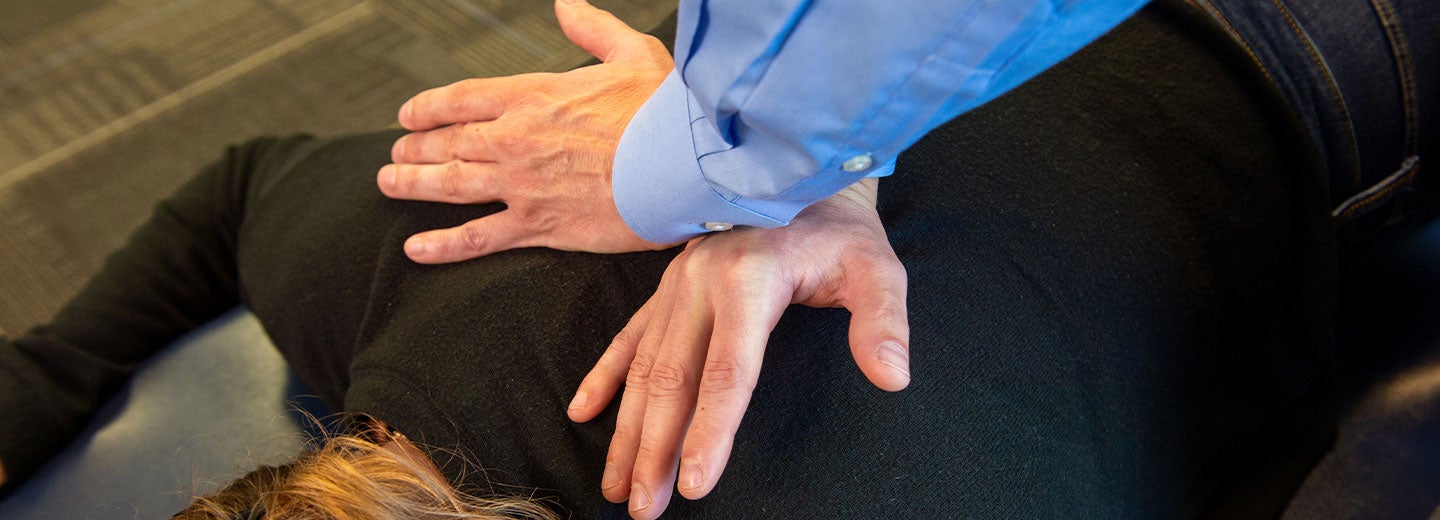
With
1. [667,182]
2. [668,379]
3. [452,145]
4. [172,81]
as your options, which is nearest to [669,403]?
[668,379]

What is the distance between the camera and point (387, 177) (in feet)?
2.81

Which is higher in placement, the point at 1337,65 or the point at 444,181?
the point at 1337,65

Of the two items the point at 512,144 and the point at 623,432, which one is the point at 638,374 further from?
the point at 512,144

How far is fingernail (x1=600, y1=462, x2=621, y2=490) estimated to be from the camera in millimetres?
622

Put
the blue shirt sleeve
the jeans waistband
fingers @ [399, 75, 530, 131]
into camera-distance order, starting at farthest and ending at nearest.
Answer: fingers @ [399, 75, 530, 131] < the jeans waistband < the blue shirt sleeve

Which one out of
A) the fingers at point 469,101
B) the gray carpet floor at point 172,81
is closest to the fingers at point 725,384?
the fingers at point 469,101

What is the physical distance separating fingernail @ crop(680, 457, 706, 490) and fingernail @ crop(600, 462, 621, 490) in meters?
0.06

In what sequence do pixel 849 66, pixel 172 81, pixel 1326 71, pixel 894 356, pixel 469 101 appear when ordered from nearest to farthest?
1. pixel 849 66
2. pixel 894 356
3. pixel 1326 71
4. pixel 469 101
5. pixel 172 81

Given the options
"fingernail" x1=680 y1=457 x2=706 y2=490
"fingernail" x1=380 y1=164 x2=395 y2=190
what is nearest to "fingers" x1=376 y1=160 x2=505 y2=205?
"fingernail" x1=380 y1=164 x2=395 y2=190

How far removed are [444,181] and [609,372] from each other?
0.99ft

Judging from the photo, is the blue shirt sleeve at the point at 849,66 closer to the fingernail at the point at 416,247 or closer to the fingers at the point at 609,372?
the fingers at the point at 609,372

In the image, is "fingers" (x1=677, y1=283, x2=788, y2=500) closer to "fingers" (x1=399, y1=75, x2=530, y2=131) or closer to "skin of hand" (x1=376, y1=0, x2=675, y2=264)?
"skin of hand" (x1=376, y1=0, x2=675, y2=264)

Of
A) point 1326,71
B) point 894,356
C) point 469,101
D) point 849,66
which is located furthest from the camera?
point 469,101

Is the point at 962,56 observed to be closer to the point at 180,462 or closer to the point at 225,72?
the point at 180,462
